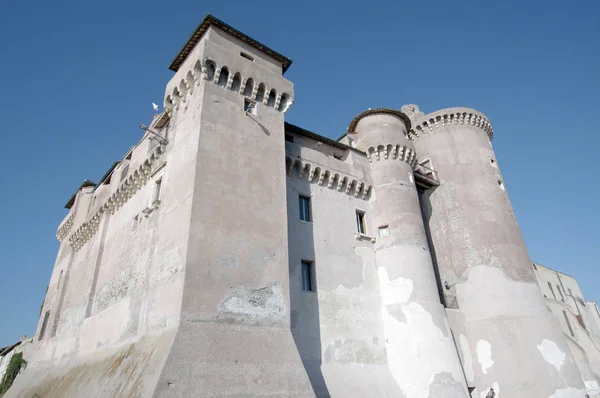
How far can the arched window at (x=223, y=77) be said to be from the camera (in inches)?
539

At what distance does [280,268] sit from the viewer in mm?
11711

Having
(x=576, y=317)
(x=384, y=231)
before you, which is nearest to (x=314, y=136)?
(x=384, y=231)

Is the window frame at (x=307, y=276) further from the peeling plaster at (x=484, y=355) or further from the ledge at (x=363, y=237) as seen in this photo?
the peeling plaster at (x=484, y=355)

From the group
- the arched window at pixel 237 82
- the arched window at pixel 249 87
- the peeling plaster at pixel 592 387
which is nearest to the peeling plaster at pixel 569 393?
the peeling plaster at pixel 592 387

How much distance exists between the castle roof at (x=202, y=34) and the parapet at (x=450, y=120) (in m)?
10.2

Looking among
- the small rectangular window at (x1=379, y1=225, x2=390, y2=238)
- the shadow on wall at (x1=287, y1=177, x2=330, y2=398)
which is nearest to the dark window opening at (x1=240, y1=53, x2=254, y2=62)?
the shadow on wall at (x1=287, y1=177, x2=330, y2=398)

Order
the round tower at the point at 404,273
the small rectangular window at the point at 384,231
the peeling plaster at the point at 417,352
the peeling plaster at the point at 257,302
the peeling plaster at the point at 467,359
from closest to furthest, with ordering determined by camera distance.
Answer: the peeling plaster at the point at 257,302, the peeling plaster at the point at 417,352, the round tower at the point at 404,273, the peeling plaster at the point at 467,359, the small rectangular window at the point at 384,231

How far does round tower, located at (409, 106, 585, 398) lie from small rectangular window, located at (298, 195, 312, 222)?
313 inches

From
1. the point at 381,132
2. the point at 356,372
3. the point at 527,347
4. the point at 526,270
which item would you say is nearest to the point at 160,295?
the point at 356,372

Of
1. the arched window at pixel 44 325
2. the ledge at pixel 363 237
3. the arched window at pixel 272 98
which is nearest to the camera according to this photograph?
the arched window at pixel 272 98

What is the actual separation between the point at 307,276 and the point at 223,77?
307 inches

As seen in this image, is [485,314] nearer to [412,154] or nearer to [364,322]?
[364,322]

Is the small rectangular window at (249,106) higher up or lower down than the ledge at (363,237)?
higher up

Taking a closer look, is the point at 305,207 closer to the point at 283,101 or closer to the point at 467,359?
the point at 283,101
